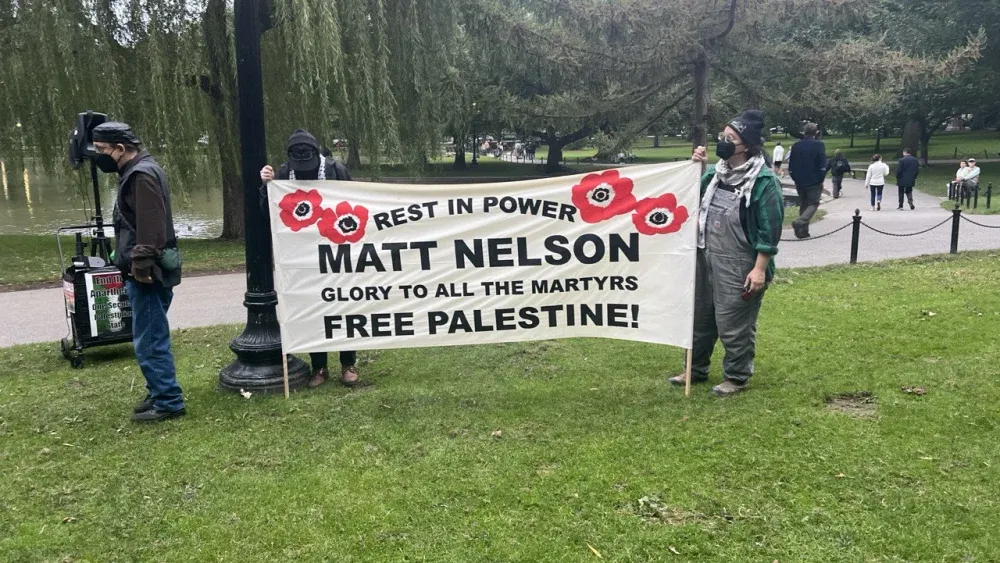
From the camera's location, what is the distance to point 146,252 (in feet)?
15.4

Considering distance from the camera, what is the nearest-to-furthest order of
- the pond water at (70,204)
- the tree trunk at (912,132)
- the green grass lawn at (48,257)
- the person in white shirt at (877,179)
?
the green grass lawn at (48,257) → the pond water at (70,204) → the person in white shirt at (877,179) → the tree trunk at (912,132)

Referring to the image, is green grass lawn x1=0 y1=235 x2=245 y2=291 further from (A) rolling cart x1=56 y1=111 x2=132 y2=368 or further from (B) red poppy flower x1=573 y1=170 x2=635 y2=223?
(B) red poppy flower x1=573 y1=170 x2=635 y2=223

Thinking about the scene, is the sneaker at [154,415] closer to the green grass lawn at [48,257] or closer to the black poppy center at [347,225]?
the black poppy center at [347,225]

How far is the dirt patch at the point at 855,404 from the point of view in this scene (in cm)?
486

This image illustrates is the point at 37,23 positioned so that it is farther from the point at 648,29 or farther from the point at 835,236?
the point at 835,236

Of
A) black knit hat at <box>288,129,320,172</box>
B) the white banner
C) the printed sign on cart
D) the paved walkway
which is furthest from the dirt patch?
the paved walkway

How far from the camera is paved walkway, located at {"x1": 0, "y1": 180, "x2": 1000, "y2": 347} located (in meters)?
8.66

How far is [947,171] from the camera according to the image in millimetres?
34188

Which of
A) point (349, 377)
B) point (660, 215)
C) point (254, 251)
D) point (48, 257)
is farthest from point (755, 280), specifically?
point (48, 257)

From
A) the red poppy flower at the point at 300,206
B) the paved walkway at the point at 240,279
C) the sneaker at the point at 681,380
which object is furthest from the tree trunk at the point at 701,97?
the red poppy flower at the point at 300,206

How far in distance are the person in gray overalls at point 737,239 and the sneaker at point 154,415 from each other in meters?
3.71

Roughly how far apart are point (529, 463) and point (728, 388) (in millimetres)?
1812

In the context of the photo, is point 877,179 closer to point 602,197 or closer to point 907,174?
point 907,174

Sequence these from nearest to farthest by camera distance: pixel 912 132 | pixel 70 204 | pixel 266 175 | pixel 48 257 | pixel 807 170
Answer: pixel 266 175 < pixel 807 170 < pixel 48 257 < pixel 70 204 < pixel 912 132
